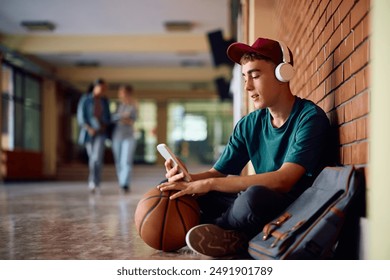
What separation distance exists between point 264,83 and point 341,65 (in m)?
0.33

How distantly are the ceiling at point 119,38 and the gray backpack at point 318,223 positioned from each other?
5338 mm

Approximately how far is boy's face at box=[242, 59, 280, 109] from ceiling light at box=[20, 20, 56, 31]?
8.35 m

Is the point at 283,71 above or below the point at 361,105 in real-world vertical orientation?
above

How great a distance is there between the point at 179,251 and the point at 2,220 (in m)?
1.85

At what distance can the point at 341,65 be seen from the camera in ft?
6.89

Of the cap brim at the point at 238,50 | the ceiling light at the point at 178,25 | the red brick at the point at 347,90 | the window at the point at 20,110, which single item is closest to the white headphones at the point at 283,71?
the cap brim at the point at 238,50

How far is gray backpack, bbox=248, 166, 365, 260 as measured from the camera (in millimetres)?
1711

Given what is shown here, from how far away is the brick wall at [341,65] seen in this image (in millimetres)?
1765

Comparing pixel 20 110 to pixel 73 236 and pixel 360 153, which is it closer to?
pixel 73 236

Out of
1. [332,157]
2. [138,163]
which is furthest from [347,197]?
[138,163]

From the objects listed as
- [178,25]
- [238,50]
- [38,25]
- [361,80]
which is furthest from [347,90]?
[38,25]

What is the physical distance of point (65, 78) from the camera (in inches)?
566

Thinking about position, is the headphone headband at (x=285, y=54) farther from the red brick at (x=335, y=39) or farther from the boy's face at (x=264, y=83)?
the red brick at (x=335, y=39)

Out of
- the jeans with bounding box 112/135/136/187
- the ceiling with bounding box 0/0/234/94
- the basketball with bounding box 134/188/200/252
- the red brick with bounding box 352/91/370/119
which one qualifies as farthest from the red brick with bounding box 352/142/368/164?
the ceiling with bounding box 0/0/234/94
